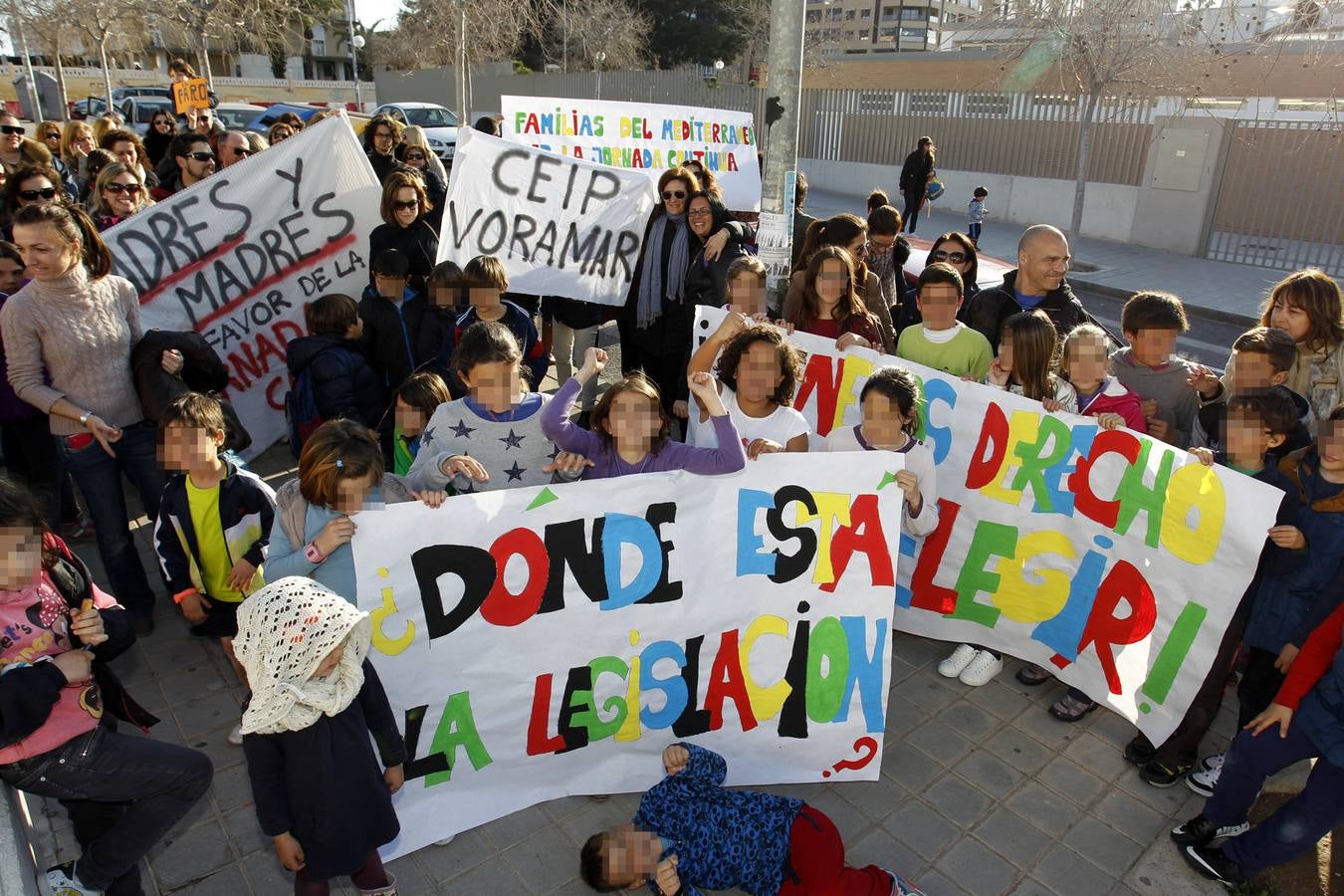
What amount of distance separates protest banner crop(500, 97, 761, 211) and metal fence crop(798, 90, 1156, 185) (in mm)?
10113

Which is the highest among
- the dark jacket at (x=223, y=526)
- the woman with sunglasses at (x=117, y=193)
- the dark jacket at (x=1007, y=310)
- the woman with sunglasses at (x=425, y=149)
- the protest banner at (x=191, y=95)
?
the protest banner at (x=191, y=95)

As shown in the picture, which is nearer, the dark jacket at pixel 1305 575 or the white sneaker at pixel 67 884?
the white sneaker at pixel 67 884

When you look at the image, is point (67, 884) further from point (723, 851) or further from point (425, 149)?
point (425, 149)

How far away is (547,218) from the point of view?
5.86 metres

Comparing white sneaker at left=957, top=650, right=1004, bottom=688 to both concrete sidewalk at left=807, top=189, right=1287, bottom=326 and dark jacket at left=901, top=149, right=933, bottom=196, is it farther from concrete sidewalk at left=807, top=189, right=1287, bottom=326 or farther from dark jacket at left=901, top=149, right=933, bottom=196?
dark jacket at left=901, top=149, right=933, bottom=196

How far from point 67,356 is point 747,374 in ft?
9.69

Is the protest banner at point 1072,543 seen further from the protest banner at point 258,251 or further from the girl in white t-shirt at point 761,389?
the protest banner at point 258,251

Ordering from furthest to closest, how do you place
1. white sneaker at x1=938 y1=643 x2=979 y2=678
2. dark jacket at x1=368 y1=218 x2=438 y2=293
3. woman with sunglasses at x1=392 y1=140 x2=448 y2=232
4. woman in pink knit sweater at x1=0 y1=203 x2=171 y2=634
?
woman with sunglasses at x1=392 y1=140 x2=448 y2=232 < dark jacket at x1=368 y1=218 x2=438 y2=293 < white sneaker at x1=938 y1=643 x2=979 y2=678 < woman in pink knit sweater at x1=0 y1=203 x2=171 y2=634

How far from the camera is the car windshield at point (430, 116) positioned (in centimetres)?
2174

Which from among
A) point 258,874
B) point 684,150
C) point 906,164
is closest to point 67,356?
point 258,874

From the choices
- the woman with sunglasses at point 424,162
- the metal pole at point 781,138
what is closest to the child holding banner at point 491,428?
the metal pole at point 781,138

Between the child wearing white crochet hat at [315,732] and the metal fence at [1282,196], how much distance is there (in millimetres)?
14706

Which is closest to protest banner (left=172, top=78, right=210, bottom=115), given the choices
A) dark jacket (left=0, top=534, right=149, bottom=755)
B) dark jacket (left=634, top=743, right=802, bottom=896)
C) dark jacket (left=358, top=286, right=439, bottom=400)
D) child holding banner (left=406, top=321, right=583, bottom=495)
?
dark jacket (left=358, top=286, right=439, bottom=400)

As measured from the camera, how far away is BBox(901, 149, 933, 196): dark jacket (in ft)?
50.7
